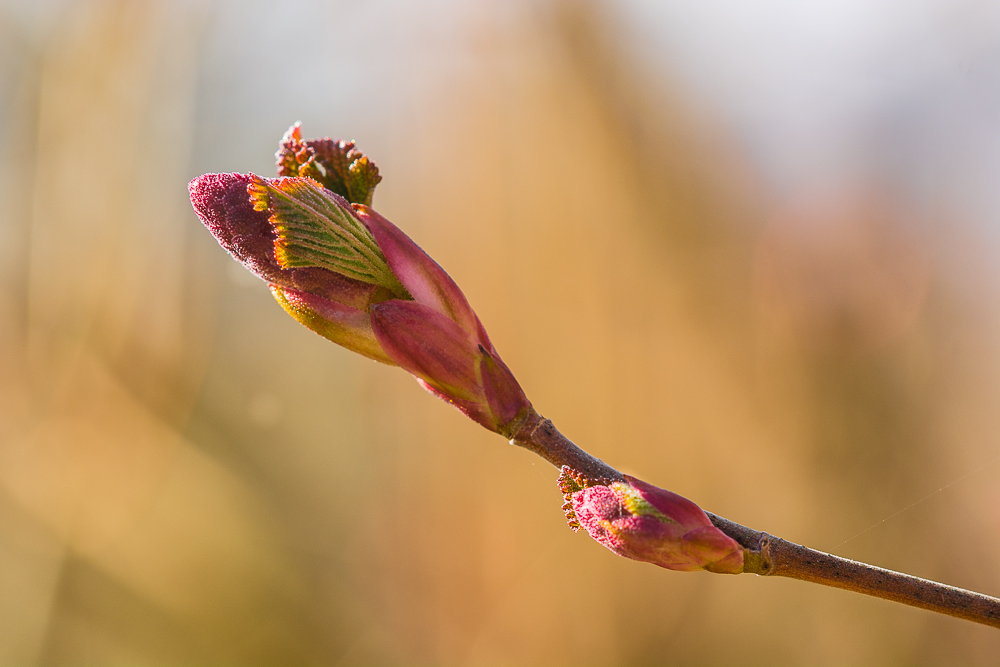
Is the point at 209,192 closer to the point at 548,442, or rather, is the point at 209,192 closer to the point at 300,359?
the point at 548,442

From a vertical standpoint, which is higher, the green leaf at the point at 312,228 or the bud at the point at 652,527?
the green leaf at the point at 312,228

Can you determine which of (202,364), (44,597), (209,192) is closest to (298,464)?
(202,364)

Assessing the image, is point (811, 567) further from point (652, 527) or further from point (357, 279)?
point (357, 279)

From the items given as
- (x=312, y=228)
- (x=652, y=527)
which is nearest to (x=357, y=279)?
(x=312, y=228)

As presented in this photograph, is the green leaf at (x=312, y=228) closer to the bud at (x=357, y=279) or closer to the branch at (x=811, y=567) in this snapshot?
the bud at (x=357, y=279)

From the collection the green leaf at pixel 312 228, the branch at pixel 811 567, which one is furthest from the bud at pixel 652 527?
the green leaf at pixel 312 228

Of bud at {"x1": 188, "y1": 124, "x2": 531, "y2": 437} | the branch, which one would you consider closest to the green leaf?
bud at {"x1": 188, "y1": 124, "x2": 531, "y2": 437}

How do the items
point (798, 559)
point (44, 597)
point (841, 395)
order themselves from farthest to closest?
point (44, 597) < point (841, 395) < point (798, 559)
